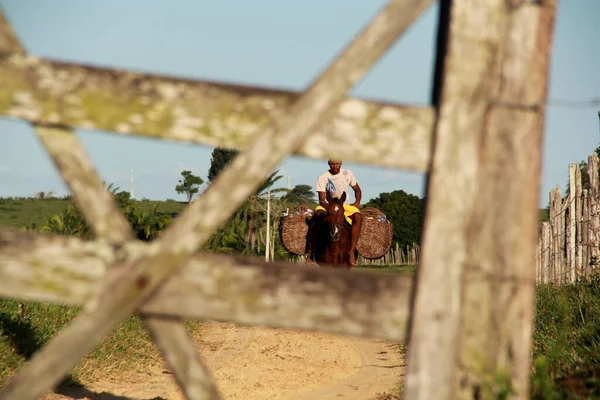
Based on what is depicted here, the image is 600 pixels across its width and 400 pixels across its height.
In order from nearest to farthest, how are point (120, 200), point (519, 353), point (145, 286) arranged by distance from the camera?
1. point (145, 286)
2. point (519, 353)
3. point (120, 200)

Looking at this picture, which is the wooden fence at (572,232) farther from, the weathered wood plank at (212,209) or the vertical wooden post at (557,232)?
the weathered wood plank at (212,209)

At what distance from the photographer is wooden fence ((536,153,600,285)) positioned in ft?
39.2

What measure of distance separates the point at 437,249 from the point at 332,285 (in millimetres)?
394

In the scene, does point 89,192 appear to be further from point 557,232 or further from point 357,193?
point 557,232

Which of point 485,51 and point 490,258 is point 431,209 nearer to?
point 490,258

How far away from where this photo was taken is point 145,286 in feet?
8.45

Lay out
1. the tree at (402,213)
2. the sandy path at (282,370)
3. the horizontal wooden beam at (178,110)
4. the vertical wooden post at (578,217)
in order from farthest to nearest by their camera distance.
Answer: the tree at (402,213), the vertical wooden post at (578,217), the sandy path at (282,370), the horizontal wooden beam at (178,110)

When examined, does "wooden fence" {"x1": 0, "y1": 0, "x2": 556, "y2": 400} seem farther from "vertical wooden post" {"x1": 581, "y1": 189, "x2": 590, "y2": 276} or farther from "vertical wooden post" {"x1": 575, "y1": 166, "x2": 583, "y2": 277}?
"vertical wooden post" {"x1": 575, "y1": 166, "x2": 583, "y2": 277}

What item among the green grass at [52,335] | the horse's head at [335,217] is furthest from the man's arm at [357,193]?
the green grass at [52,335]

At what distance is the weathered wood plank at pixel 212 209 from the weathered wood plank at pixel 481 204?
0.31 meters

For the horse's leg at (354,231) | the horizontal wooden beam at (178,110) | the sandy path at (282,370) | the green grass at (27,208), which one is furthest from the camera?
the green grass at (27,208)

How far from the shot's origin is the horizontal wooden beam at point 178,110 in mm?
2662

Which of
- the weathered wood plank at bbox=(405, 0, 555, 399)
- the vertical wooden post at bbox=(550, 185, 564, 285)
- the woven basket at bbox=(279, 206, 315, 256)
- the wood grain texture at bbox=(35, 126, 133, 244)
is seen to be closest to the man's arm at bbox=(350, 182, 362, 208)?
the woven basket at bbox=(279, 206, 315, 256)

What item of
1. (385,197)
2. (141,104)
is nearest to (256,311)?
(141,104)
